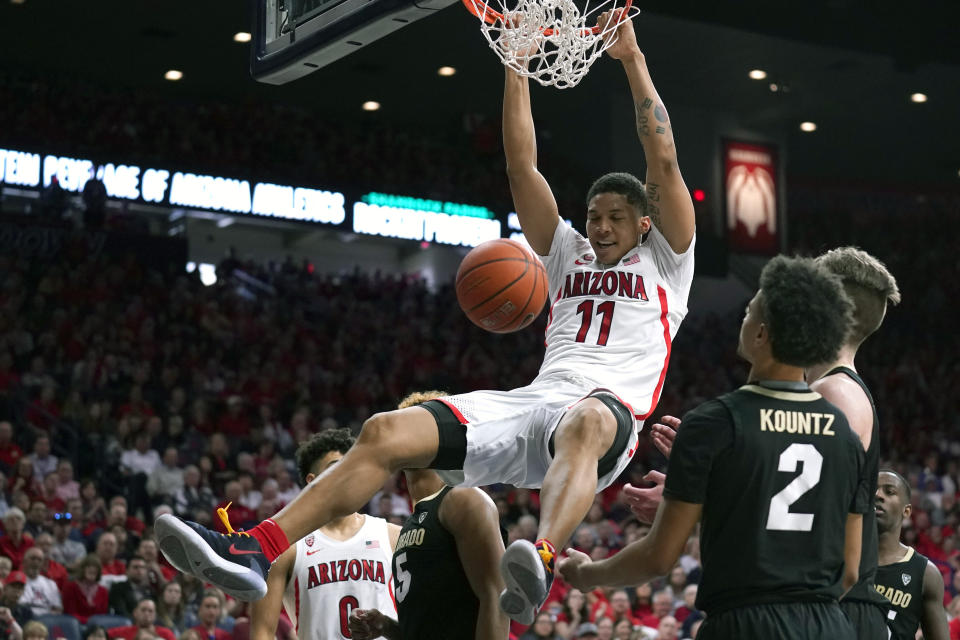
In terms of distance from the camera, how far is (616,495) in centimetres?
1652

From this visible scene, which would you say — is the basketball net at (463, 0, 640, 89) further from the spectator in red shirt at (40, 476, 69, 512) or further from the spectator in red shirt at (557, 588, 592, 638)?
the spectator in red shirt at (40, 476, 69, 512)

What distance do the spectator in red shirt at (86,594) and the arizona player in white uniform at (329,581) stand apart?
4473 mm

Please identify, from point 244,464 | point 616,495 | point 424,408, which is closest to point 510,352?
point 616,495

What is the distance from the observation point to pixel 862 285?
370 centimetres

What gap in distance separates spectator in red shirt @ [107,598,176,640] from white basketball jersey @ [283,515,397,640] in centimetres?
365

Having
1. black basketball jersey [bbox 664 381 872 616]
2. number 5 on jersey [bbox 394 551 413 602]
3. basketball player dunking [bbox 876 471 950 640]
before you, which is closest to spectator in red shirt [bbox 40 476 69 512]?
number 5 on jersey [bbox 394 551 413 602]

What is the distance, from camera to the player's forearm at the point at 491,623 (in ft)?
15.5

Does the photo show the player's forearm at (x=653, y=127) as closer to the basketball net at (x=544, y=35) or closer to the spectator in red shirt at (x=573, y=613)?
the basketball net at (x=544, y=35)

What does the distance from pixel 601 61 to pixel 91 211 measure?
8.69 meters

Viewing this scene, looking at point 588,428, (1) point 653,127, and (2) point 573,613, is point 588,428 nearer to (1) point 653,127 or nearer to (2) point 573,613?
(1) point 653,127

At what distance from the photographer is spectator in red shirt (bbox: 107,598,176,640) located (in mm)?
9172

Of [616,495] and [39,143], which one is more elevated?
[39,143]

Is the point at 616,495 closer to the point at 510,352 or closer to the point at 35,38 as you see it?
the point at 510,352

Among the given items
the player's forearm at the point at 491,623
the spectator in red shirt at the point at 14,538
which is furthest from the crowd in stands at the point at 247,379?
the player's forearm at the point at 491,623
